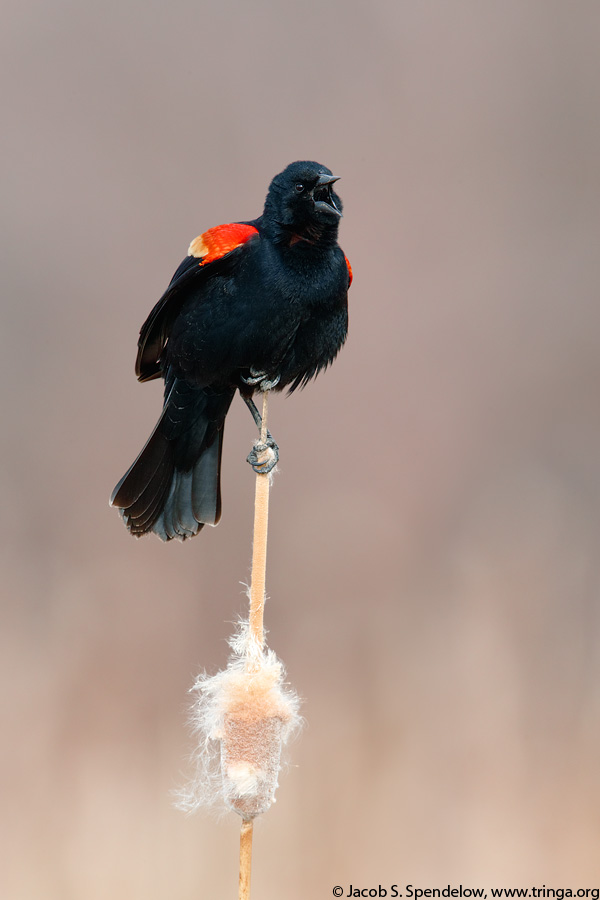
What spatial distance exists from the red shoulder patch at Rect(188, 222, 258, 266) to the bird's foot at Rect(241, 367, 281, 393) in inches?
9.5

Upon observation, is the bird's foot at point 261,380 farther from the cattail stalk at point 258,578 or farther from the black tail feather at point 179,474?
the cattail stalk at point 258,578

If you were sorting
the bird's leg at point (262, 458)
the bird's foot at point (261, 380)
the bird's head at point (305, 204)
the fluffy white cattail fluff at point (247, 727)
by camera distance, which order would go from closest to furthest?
the fluffy white cattail fluff at point (247, 727)
the bird's leg at point (262, 458)
the bird's head at point (305, 204)
the bird's foot at point (261, 380)

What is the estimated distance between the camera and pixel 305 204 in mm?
1544

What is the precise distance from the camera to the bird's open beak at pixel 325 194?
151 cm

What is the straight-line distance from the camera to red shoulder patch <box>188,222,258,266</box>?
62.9 inches

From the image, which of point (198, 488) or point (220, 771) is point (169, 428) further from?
point (220, 771)

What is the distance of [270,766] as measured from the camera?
1.18 metres

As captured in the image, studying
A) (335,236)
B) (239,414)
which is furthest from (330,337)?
(239,414)

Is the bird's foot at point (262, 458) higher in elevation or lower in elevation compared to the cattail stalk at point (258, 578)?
higher

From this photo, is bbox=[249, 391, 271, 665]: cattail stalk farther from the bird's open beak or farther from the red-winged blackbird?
the bird's open beak

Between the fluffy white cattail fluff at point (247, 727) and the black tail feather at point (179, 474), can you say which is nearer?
the fluffy white cattail fluff at point (247, 727)

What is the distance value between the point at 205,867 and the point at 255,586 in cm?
112

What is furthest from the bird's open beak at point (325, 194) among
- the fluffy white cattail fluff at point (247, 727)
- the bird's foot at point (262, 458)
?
the fluffy white cattail fluff at point (247, 727)

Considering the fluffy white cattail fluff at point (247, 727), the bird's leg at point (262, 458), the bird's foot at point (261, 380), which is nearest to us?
the fluffy white cattail fluff at point (247, 727)
